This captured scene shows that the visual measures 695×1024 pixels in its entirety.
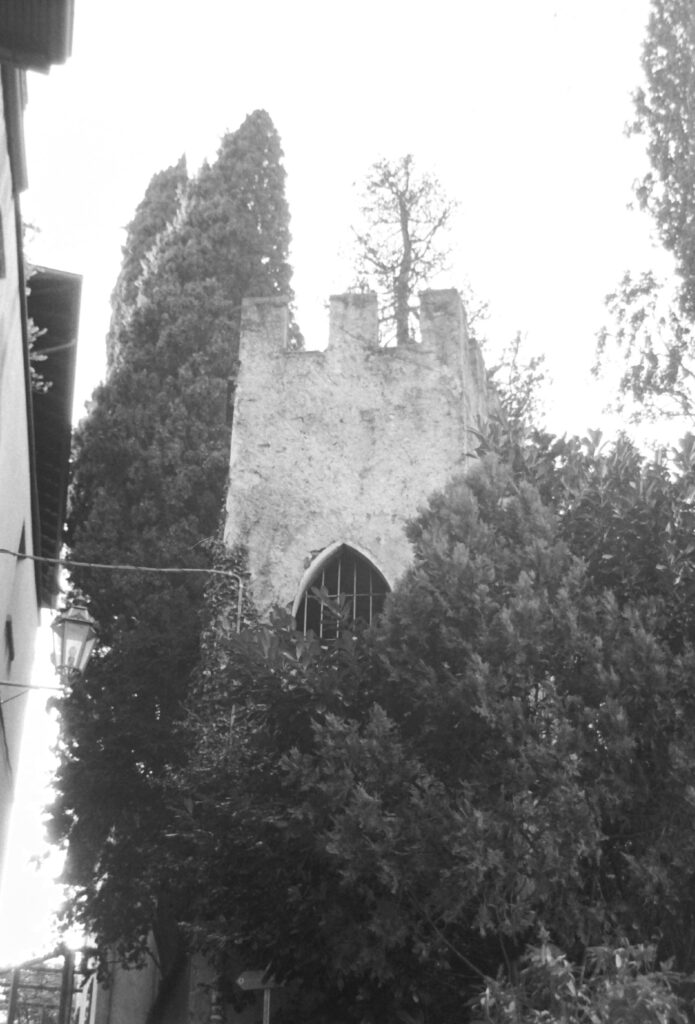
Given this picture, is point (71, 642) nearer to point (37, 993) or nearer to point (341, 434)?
point (341, 434)

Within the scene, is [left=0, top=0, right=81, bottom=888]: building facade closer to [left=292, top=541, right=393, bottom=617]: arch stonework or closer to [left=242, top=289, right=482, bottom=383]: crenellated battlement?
[left=242, top=289, right=482, bottom=383]: crenellated battlement

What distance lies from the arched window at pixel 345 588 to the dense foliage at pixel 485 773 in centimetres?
218

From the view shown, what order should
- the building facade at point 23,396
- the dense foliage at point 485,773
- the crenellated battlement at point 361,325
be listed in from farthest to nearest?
the crenellated battlement at point 361,325, the dense foliage at point 485,773, the building facade at point 23,396

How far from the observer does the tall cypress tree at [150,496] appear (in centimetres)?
1300

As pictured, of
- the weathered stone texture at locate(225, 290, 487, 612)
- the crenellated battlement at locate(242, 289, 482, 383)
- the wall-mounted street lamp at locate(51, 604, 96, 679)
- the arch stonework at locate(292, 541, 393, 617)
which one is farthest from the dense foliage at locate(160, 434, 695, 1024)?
the crenellated battlement at locate(242, 289, 482, 383)

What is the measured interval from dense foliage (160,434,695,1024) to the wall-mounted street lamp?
4.34 ft

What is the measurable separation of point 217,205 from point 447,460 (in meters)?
6.96

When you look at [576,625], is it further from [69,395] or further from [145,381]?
[145,381]

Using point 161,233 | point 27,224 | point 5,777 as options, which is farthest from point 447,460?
point 161,233

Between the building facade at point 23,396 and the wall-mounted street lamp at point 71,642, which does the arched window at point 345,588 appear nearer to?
the building facade at point 23,396

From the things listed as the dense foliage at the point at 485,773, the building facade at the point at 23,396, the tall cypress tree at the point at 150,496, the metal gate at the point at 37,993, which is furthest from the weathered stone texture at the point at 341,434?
the metal gate at the point at 37,993

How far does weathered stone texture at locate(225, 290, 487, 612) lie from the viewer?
13.0m

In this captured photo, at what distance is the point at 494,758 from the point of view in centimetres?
881

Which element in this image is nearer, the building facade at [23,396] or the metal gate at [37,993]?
the building facade at [23,396]
